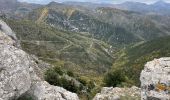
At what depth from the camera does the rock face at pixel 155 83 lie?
22.5 meters

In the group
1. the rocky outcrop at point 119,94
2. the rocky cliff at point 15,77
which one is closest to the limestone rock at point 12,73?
the rocky cliff at point 15,77

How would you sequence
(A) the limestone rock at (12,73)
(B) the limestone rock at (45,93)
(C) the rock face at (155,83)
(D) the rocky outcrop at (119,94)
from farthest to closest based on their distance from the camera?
(D) the rocky outcrop at (119,94) < (B) the limestone rock at (45,93) < (A) the limestone rock at (12,73) < (C) the rock face at (155,83)

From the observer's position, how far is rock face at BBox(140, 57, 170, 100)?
22.5 m

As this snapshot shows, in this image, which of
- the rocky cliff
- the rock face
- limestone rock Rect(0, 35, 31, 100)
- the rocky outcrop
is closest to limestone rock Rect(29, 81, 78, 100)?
the rocky cliff

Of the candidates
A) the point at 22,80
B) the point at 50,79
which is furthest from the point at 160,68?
the point at 50,79

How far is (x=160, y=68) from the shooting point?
24.5m

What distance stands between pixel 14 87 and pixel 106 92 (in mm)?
12107

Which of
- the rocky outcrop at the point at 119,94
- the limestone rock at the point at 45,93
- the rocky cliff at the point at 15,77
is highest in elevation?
the rocky cliff at the point at 15,77

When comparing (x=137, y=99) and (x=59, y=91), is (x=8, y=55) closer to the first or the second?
(x=59, y=91)

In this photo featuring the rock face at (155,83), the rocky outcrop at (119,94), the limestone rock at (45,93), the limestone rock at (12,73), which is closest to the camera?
the rock face at (155,83)

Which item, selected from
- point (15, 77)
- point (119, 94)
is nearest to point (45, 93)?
point (15, 77)

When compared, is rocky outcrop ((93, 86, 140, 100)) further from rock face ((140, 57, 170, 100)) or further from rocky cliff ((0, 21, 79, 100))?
rock face ((140, 57, 170, 100))

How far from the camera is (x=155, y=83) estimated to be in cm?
2281

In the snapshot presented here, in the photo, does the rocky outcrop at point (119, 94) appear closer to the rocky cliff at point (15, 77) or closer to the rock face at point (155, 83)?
the rocky cliff at point (15, 77)
